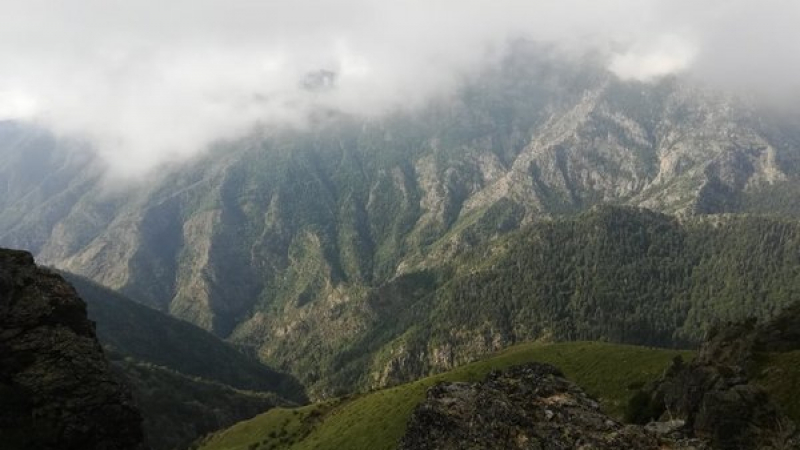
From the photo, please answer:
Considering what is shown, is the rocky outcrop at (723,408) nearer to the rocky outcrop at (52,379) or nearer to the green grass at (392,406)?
the green grass at (392,406)

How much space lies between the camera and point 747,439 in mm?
49938

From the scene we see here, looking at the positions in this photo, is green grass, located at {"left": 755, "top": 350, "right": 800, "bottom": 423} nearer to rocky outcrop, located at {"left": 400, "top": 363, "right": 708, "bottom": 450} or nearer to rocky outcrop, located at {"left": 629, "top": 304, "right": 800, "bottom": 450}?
rocky outcrop, located at {"left": 629, "top": 304, "right": 800, "bottom": 450}

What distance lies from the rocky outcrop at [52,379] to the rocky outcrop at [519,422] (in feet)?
69.5

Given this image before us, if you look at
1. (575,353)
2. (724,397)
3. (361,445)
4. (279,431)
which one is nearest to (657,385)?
(724,397)

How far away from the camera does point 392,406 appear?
129500mm

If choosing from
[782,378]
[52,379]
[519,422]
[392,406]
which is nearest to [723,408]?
[782,378]

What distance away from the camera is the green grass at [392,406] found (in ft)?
387

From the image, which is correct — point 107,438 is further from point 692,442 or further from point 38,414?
point 692,442

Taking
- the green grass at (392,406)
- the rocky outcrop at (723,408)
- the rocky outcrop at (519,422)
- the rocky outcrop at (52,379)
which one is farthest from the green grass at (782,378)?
the rocky outcrop at (52,379)

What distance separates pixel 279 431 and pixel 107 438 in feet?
390

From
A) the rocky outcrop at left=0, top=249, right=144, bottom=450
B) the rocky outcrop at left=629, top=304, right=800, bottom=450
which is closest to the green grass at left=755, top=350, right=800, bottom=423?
the rocky outcrop at left=629, top=304, right=800, bottom=450

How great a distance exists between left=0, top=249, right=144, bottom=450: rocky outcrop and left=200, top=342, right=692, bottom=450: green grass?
234 feet

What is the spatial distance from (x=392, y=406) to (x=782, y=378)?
72421 millimetres

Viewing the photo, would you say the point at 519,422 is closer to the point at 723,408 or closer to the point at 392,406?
the point at 723,408
